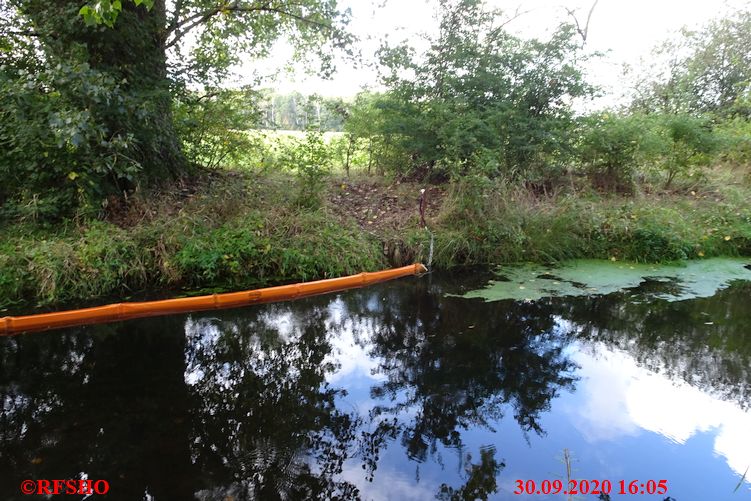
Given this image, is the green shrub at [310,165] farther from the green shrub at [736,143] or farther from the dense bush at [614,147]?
the green shrub at [736,143]

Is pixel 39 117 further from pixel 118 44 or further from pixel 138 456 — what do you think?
pixel 138 456

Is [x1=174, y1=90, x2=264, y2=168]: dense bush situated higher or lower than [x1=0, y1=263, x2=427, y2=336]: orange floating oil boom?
higher

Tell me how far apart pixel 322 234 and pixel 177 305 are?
2007mm

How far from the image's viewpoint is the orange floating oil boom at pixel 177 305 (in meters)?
3.97

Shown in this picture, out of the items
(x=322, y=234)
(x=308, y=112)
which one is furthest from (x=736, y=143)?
(x=322, y=234)

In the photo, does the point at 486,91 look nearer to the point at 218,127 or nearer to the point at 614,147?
the point at 614,147

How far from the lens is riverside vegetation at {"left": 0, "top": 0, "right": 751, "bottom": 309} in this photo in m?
4.88

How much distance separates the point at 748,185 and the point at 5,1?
12505 millimetres

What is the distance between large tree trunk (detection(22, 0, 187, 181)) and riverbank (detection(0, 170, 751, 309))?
1.93ft

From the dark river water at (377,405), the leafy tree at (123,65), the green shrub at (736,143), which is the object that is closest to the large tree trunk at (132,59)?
the leafy tree at (123,65)

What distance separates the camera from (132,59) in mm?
5660

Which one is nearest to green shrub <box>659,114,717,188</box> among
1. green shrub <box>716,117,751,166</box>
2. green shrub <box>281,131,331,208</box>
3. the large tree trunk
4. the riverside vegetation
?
the riverside vegetation

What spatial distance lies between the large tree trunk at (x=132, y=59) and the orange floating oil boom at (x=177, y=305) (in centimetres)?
205

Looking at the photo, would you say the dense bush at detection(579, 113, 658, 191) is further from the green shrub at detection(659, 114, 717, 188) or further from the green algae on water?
the green algae on water
